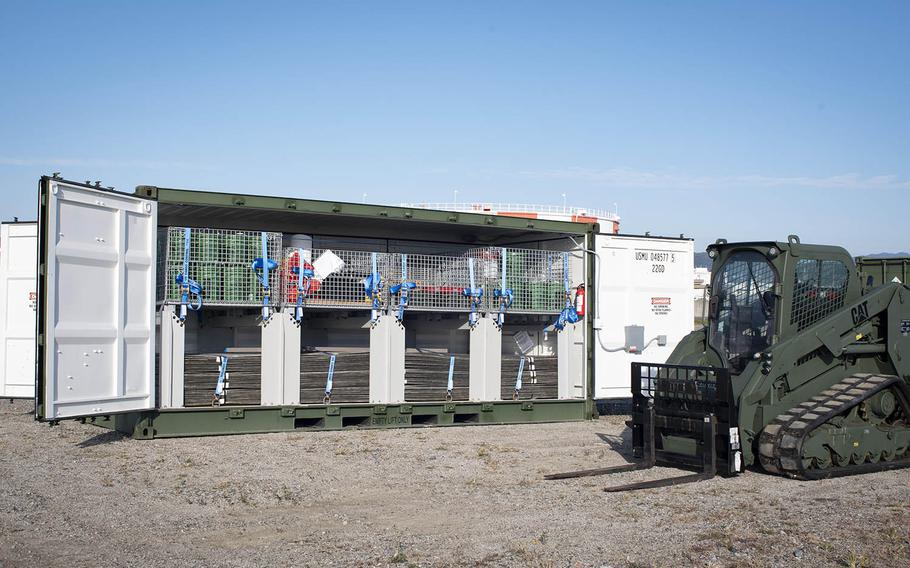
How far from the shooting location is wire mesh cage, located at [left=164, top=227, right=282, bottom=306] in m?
13.0

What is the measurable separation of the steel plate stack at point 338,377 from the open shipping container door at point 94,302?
240 cm

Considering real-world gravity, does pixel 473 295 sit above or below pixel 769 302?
above

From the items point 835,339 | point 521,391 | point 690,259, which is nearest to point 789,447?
point 835,339

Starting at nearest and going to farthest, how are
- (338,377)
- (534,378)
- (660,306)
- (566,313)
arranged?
1. (338,377)
2. (534,378)
3. (566,313)
4. (660,306)

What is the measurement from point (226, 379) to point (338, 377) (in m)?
1.76

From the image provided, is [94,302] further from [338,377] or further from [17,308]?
[17,308]

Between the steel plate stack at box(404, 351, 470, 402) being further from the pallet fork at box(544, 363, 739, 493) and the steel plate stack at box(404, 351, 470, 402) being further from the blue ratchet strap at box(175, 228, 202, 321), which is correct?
the pallet fork at box(544, 363, 739, 493)

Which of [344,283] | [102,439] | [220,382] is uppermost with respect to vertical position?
[344,283]

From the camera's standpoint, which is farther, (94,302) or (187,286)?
(187,286)

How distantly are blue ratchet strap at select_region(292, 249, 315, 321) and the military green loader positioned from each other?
522cm

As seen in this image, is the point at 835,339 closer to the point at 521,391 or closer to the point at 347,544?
the point at 521,391

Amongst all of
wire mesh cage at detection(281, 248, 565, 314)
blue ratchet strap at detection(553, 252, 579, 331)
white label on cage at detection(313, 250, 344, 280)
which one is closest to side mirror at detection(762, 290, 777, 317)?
blue ratchet strap at detection(553, 252, 579, 331)

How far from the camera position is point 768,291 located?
10.9m

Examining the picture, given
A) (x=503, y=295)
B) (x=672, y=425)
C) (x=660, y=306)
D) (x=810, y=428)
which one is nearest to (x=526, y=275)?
(x=503, y=295)
